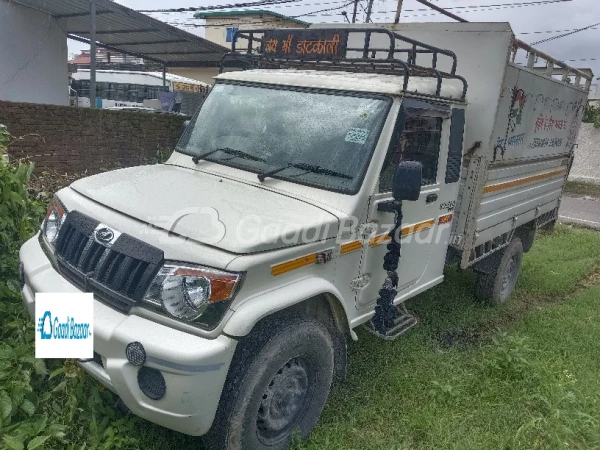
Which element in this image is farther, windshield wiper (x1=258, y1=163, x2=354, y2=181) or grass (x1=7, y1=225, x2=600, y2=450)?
windshield wiper (x1=258, y1=163, x2=354, y2=181)

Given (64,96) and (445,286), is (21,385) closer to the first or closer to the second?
(445,286)

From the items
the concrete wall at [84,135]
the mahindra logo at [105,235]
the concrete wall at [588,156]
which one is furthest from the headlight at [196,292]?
the concrete wall at [588,156]

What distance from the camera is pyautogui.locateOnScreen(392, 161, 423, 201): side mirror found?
2789mm

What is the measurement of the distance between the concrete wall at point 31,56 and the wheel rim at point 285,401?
9500mm

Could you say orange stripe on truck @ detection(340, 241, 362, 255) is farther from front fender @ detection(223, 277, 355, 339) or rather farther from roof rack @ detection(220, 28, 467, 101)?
roof rack @ detection(220, 28, 467, 101)

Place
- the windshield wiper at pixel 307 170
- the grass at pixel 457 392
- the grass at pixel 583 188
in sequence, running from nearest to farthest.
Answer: the grass at pixel 457 392, the windshield wiper at pixel 307 170, the grass at pixel 583 188

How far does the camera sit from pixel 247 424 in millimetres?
2477

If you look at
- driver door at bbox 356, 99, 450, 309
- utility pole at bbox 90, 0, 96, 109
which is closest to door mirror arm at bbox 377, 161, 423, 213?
driver door at bbox 356, 99, 450, 309

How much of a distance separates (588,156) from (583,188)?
4.98 ft

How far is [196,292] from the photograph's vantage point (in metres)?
2.27

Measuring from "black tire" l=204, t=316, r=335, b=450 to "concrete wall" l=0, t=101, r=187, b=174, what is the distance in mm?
4870

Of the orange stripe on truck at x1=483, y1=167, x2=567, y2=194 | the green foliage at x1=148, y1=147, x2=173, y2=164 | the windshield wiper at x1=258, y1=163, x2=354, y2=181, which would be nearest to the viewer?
the windshield wiper at x1=258, y1=163, x2=354, y2=181

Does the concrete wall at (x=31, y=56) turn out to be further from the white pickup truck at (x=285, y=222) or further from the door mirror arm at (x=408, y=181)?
the door mirror arm at (x=408, y=181)

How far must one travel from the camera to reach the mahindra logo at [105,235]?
2467 millimetres
